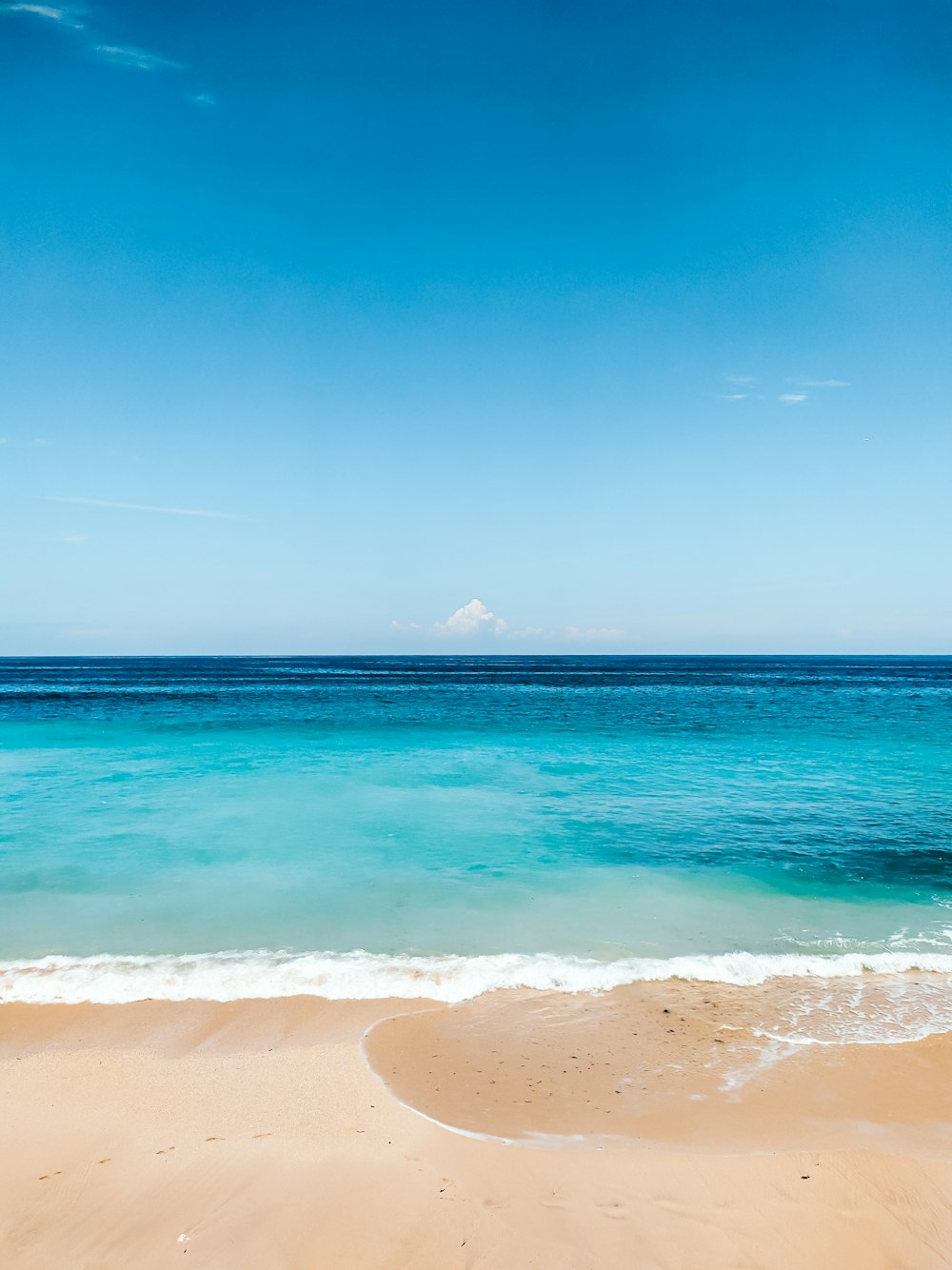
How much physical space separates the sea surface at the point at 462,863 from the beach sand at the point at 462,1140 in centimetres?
90

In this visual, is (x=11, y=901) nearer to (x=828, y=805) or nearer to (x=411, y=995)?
(x=411, y=995)

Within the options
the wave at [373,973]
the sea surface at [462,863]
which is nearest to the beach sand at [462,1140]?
the wave at [373,973]

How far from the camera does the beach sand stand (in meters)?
4.03

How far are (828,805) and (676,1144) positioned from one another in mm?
11921

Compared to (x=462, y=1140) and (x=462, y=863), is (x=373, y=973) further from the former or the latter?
(x=462, y=863)

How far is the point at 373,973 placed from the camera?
758 centimetres

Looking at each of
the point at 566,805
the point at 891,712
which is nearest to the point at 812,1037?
the point at 566,805

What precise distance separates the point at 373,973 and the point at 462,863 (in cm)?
398

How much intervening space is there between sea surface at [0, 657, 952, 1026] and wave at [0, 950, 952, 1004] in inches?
1.3

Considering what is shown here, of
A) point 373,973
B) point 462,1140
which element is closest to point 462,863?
point 373,973

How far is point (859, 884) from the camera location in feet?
33.6

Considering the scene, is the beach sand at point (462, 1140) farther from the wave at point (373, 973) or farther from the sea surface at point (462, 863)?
the sea surface at point (462, 863)

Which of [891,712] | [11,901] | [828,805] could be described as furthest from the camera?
[891,712]

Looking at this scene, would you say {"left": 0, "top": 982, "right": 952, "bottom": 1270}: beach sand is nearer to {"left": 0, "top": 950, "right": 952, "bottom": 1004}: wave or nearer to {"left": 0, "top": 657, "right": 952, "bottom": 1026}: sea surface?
{"left": 0, "top": 950, "right": 952, "bottom": 1004}: wave
